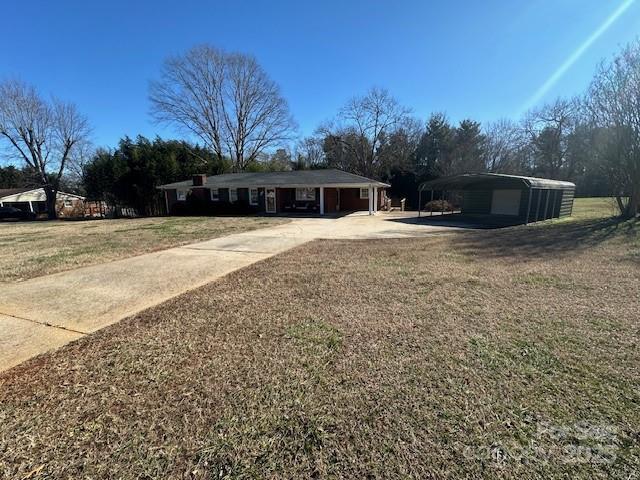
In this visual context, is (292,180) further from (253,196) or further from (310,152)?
(310,152)

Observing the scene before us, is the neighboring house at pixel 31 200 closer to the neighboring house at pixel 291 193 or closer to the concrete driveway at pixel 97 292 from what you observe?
the neighboring house at pixel 291 193

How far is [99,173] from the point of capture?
29141 mm

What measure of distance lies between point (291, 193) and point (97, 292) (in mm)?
18225

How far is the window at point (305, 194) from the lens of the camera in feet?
73.3

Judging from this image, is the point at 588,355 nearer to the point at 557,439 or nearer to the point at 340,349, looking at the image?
the point at 557,439

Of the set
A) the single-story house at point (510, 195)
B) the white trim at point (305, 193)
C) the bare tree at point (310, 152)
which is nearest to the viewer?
the single-story house at point (510, 195)

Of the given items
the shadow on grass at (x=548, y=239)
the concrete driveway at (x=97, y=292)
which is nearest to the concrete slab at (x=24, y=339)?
the concrete driveway at (x=97, y=292)

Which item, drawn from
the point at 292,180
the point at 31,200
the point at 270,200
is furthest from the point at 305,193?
the point at 31,200

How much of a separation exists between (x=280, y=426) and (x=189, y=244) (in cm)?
889

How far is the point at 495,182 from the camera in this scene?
15.9 m

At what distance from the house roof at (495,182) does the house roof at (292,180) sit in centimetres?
415

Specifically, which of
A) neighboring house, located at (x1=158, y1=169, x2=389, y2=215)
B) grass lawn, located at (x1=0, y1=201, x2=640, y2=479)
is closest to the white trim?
neighboring house, located at (x1=158, y1=169, x2=389, y2=215)

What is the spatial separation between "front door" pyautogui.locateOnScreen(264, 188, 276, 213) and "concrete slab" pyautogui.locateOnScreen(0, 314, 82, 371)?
1907 centimetres

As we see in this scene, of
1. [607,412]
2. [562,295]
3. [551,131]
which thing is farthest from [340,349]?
[551,131]
